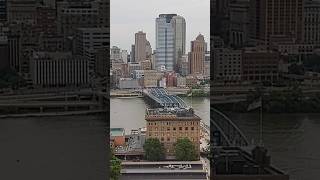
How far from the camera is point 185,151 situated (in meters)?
3.13

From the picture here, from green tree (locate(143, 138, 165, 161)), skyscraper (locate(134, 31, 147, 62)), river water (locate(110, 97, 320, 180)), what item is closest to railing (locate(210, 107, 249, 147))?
river water (locate(110, 97, 320, 180))

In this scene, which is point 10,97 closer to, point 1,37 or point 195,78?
point 1,37

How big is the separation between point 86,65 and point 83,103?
248 mm

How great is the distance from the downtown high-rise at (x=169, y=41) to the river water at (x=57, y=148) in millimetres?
534

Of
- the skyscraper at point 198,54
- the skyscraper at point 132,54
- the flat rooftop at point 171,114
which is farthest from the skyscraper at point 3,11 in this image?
the skyscraper at point 198,54

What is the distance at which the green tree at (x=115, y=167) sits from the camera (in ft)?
9.98

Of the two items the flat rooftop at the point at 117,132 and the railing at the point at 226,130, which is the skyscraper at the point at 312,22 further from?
the flat rooftop at the point at 117,132

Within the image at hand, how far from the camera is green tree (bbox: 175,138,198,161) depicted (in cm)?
311

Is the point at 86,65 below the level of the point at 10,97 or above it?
above

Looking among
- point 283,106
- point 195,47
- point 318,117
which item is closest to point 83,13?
point 195,47

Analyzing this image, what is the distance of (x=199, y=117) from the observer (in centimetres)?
304

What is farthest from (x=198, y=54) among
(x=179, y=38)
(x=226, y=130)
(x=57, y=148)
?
(x=57, y=148)

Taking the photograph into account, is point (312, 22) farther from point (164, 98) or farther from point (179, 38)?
point (164, 98)

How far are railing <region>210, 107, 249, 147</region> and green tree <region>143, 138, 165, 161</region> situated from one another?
0.38m
